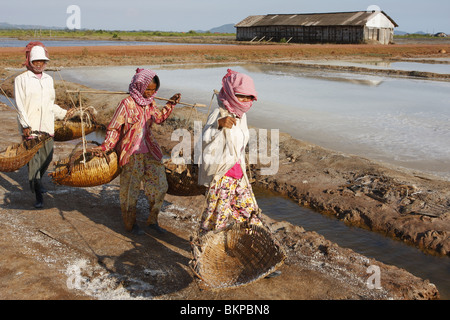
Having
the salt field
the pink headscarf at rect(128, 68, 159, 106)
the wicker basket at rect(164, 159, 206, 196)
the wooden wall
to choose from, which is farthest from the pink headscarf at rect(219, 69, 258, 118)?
the wooden wall

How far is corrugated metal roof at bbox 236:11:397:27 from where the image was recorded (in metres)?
38.1

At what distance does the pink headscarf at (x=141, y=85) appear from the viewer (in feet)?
11.9

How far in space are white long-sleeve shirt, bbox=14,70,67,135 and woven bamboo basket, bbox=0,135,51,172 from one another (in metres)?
0.13

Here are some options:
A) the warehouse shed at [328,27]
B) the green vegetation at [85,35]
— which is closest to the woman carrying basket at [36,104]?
the warehouse shed at [328,27]

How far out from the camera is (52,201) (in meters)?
4.85

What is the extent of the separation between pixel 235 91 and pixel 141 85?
948 mm

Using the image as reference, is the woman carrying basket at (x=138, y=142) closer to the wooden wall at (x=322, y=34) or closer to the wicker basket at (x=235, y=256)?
the wicker basket at (x=235, y=256)

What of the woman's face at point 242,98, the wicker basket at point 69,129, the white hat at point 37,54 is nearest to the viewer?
the woman's face at point 242,98

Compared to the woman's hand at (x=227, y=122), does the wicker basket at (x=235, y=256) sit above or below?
below

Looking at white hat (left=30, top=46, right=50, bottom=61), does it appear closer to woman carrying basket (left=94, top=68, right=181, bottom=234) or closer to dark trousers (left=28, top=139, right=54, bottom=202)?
dark trousers (left=28, top=139, right=54, bottom=202)

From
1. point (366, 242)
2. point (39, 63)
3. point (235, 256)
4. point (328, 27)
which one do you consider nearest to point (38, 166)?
point (39, 63)

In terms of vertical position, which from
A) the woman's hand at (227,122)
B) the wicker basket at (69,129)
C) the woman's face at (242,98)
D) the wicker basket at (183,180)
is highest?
the woman's face at (242,98)
